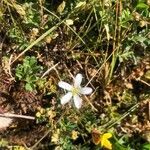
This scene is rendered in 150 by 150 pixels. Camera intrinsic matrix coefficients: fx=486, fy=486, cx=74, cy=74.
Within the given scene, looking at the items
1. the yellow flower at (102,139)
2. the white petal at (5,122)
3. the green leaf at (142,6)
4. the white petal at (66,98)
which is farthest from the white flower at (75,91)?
the green leaf at (142,6)

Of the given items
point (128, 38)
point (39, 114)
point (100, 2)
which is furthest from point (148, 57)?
point (39, 114)

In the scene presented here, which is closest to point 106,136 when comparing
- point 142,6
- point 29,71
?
point 29,71

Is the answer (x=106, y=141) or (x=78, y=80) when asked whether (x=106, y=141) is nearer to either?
(x=106, y=141)

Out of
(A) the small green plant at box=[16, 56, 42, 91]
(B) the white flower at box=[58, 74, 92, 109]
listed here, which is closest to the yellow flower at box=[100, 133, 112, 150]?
(B) the white flower at box=[58, 74, 92, 109]

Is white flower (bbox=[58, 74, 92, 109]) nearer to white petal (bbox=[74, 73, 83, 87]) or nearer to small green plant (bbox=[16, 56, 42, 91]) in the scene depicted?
white petal (bbox=[74, 73, 83, 87])

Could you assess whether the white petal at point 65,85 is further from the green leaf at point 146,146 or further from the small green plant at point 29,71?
the green leaf at point 146,146

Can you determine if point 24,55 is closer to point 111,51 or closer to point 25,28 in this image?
Answer: point 25,28
